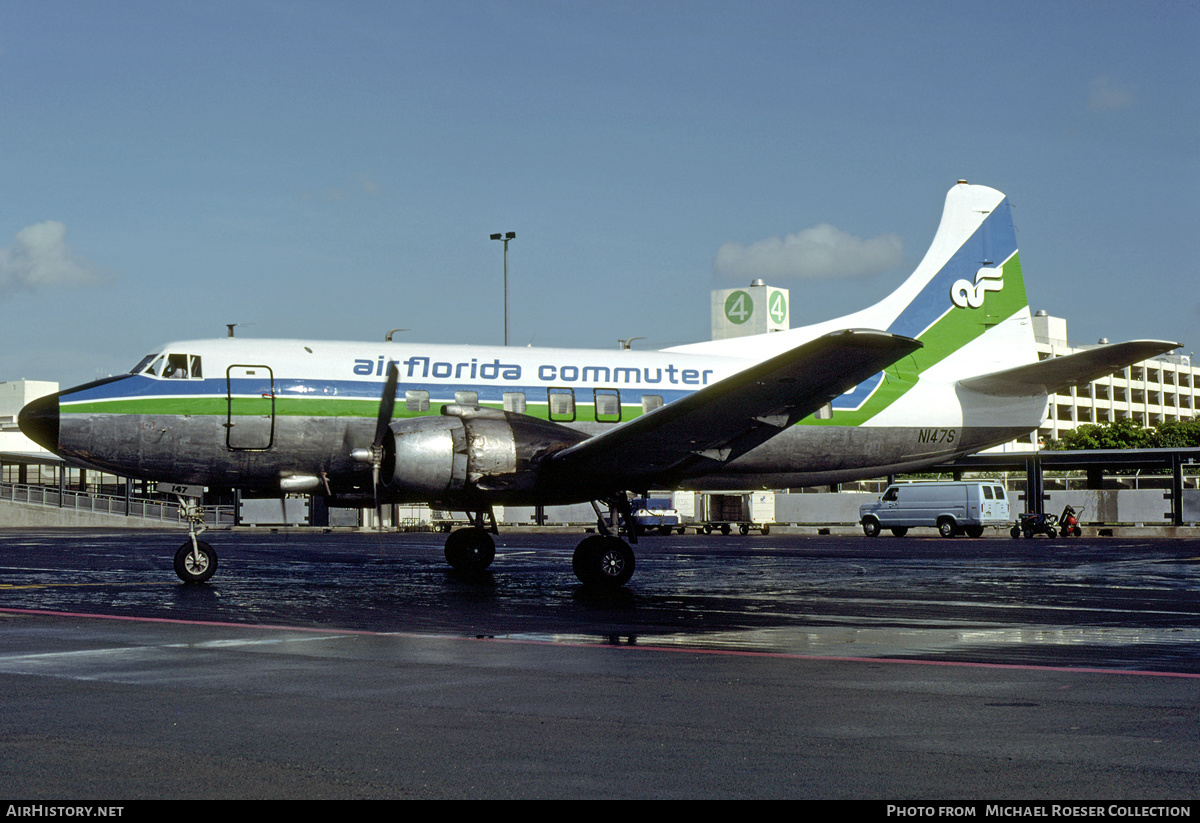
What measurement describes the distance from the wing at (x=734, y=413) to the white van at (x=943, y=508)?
37.4 metres

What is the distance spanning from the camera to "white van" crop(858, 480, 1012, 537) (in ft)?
181

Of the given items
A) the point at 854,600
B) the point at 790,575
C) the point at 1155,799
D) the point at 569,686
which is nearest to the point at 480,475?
the point at 854,600

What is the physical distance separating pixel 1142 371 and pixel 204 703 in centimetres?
17139

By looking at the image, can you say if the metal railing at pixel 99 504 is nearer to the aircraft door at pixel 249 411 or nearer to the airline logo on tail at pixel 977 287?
the aircraft door at pixel 249 411

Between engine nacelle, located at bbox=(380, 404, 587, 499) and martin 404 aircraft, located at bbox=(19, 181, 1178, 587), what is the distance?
34 mm

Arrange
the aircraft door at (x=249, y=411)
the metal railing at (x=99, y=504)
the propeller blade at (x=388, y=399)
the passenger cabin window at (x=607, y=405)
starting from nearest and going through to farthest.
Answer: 1. the propeller blade at (x=388, y=399)
2. the aircraft door at (x=249, y=411)
3. the passenger cabin window at (x=607, y=405)
4. the metal railing at (x=99, y=504)

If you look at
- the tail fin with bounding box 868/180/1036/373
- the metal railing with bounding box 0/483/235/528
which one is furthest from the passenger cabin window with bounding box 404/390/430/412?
the metal railing with bounding box 0/483/235/528

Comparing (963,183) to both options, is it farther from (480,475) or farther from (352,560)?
(352,560)

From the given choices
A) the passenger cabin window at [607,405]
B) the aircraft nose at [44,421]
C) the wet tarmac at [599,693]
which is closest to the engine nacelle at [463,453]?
the wet tarmac at [599,693]

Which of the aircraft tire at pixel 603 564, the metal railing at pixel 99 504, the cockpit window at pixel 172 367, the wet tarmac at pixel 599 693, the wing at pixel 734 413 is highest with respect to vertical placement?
the cockpit window at pixel 172 367

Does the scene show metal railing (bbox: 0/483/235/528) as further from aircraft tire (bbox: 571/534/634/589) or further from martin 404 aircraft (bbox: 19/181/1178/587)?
aircraft tire (bbox: 571/534/634/589)

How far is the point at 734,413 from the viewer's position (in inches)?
744

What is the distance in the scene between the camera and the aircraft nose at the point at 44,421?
20.5m

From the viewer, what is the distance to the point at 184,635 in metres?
13.1
